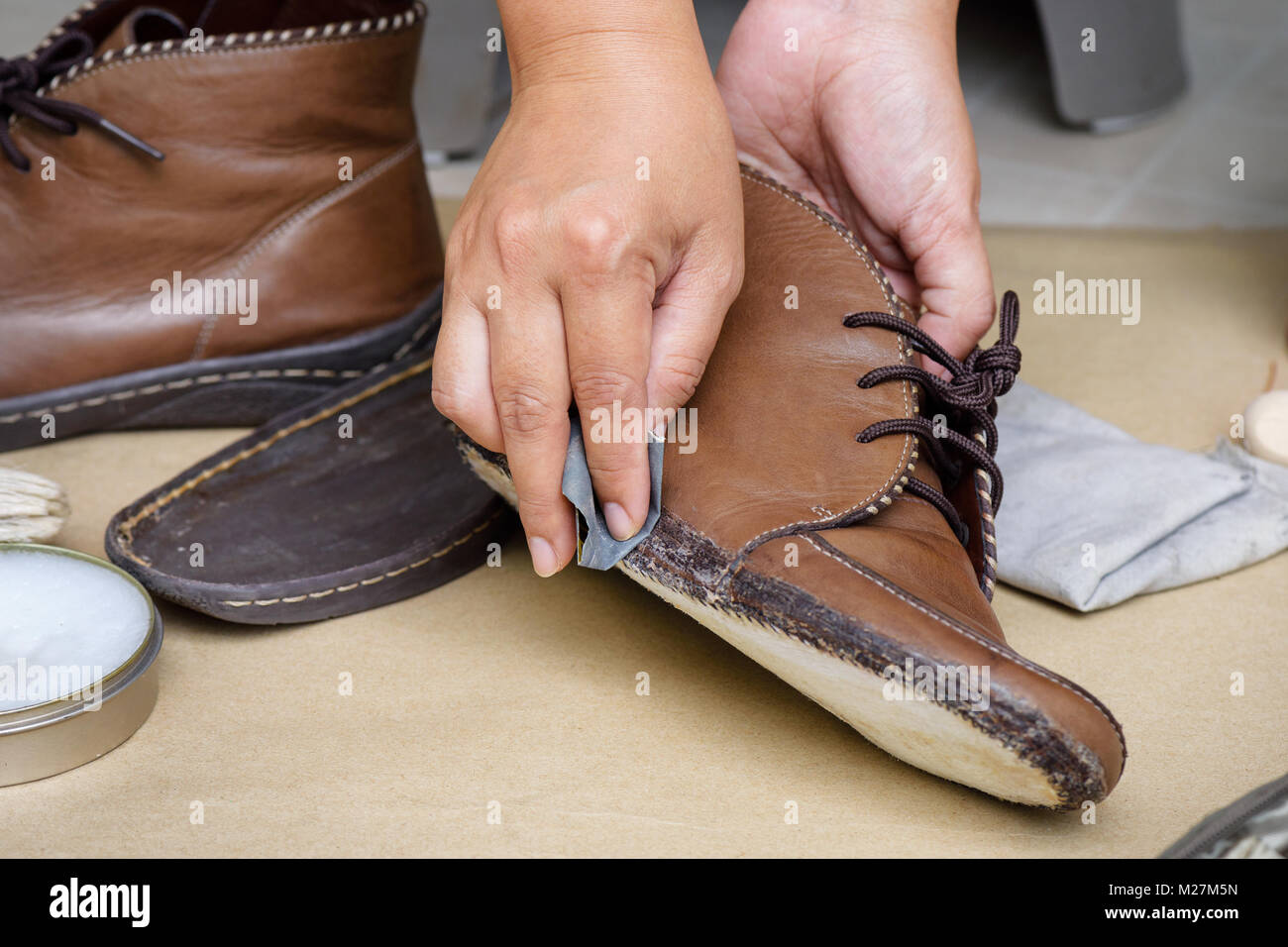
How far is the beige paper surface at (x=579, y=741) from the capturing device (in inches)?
32.1

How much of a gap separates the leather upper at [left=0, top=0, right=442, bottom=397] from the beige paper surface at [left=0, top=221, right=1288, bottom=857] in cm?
21

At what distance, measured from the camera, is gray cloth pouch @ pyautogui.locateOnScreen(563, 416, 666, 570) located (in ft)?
2.77

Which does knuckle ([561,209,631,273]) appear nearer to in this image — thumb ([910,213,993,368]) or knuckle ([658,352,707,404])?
knuckle ([658,352,707,404])

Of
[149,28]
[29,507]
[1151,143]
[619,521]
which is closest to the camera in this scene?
[619,521]

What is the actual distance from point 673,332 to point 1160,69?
1937 millimetres

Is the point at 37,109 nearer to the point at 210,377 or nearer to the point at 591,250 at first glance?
the point at 210,377

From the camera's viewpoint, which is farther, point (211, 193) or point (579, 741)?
point (211, 193)

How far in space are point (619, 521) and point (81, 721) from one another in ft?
1.29

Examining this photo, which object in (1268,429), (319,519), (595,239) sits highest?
(595,239)

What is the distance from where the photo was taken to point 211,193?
1266 mm

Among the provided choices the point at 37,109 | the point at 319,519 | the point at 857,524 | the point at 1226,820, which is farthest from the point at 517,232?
the point at 37,109

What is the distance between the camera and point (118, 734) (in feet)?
2.90
